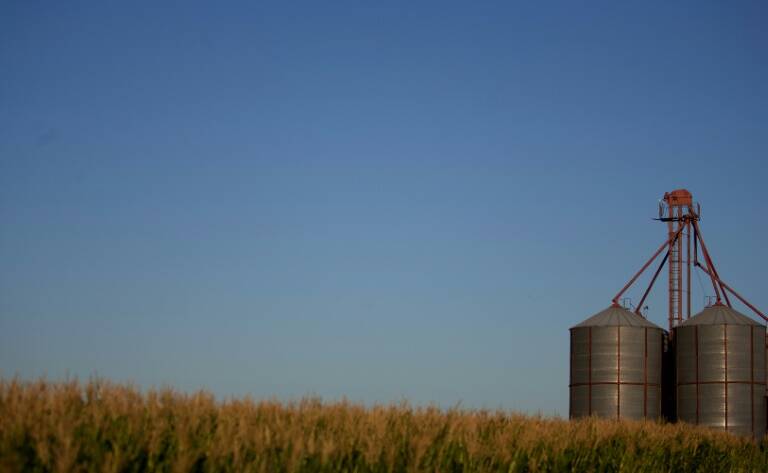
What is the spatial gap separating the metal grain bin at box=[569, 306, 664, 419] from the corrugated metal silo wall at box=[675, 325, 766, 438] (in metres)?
1.54

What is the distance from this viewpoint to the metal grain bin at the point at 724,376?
4250cm

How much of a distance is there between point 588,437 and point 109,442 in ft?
32.9

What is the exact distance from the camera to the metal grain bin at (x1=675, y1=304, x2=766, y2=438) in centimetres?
4250

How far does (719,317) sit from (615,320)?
15.7 feet

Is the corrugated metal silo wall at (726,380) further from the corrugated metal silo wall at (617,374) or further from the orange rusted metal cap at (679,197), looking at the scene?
the orange rusted metal cap at (679,197)

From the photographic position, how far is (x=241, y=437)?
9.65 meters

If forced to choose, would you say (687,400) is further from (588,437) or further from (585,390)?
(588,437)

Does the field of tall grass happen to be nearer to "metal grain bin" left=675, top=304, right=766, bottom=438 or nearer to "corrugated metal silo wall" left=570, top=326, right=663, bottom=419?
"corrugated metal silo wall" left=570, top=326, right=663, bottom=419

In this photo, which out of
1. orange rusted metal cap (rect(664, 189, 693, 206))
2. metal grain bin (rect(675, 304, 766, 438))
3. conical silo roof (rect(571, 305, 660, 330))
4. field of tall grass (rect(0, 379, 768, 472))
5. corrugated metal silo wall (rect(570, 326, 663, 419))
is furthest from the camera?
orange rusted metal cap (rect(664, 189, 693, 206))

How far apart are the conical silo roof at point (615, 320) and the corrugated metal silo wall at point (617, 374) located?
0.81 feet

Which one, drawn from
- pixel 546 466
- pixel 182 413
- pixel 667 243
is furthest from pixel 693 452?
pixel 667 243

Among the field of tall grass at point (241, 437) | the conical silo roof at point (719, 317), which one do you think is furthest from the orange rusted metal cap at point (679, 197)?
the field of tall grass at point (241, 437)

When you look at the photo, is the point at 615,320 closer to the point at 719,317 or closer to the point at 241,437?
the point at 719,317

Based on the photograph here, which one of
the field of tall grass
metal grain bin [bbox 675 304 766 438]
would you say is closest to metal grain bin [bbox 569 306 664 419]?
metal grain bin [bbox 675 304 766 438]
